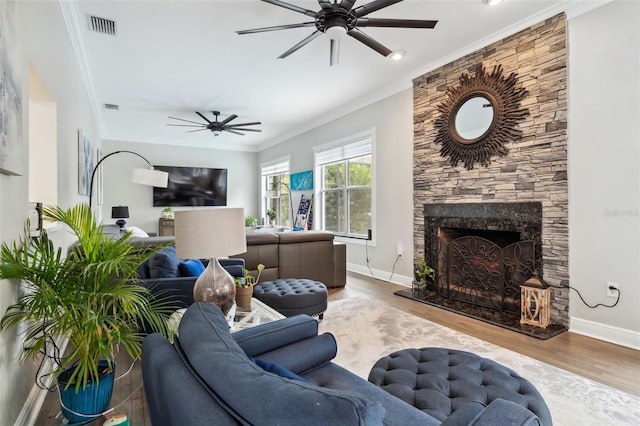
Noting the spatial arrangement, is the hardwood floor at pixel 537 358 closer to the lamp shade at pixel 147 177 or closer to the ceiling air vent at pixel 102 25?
the lamp shade at pixel 147 177

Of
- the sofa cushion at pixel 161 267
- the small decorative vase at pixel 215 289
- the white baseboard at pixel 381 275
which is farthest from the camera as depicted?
the white baseboard at pixel 381 275

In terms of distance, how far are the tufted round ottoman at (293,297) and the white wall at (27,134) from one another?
1.59 metres

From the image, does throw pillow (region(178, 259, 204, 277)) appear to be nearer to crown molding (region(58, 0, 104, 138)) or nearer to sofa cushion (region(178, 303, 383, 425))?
sofa cushion (region(178, 303, 383, 425))

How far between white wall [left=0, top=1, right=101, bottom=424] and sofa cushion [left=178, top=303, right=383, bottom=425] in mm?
1189

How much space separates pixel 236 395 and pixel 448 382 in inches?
43.1

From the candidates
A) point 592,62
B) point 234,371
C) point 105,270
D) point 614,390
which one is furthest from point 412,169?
point 234,371

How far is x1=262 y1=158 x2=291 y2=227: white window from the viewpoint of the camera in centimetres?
806

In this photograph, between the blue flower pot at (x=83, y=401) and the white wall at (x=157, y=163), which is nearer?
the blue flower pot at (x=83, y=401)

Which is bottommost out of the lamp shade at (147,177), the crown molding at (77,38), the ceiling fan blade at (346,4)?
the lamp shade at (147,177)

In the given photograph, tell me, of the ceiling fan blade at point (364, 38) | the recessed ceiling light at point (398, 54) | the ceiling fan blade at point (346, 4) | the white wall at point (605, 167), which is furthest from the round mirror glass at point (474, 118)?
the ceiling fan blade at point (346, 4)

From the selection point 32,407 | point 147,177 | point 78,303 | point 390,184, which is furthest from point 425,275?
point 32,407

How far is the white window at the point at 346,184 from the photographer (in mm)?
5465

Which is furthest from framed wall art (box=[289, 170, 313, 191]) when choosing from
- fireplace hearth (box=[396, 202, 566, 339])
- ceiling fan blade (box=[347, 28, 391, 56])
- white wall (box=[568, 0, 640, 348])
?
white wall (box=[568, 0, 640, 348])

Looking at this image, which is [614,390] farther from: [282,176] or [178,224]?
[282,176]
